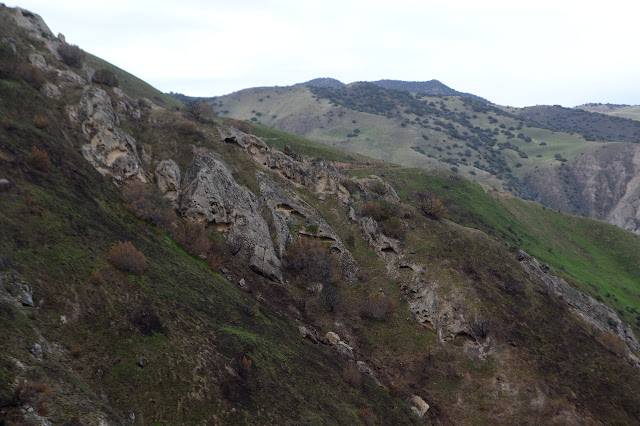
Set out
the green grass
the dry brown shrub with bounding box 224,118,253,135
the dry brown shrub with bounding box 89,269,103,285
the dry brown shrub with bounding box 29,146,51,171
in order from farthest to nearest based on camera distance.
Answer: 1. the green grass
2. the dry brown shrub with bounding box 224,118,253,135
3. the dry brown shrub with bounding box 29,146,51,171
4. the dry brown shrub with bounding box 89,269,103,285

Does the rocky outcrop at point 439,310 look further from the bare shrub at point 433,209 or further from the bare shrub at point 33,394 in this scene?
the bare shrub at point 33,394

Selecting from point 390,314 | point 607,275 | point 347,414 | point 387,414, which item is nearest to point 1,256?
point 347,414

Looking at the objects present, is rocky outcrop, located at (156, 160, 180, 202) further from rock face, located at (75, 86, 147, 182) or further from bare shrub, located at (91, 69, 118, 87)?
bare shrub, located at (91, 69, 118, 87)

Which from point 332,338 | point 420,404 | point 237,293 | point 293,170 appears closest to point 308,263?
point 332,338

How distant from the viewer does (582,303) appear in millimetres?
51094

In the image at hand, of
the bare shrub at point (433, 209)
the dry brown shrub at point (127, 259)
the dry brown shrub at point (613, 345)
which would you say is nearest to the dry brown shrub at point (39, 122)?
the dry brown shrub at point (127, 259)

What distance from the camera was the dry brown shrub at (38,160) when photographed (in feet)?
86.6

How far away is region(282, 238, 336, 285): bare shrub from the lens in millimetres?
40062

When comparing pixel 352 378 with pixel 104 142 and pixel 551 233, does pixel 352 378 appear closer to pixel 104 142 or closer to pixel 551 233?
pixel 104 142

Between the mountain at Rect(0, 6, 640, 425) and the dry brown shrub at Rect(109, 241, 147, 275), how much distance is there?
116 mm

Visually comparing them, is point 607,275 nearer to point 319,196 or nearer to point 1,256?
point 319,196

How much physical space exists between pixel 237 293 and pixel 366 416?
14267 mm

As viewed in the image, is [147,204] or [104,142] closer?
[147,204]

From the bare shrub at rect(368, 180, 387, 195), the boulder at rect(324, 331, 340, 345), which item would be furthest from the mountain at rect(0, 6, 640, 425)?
the boulder at rect(324, 331, 340, 345)
